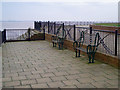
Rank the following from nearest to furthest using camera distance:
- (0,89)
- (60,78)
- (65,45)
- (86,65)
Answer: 1. (0,89)
2. (60,78)
3. (86,65)
4. (65,45)

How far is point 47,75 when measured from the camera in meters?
5.65

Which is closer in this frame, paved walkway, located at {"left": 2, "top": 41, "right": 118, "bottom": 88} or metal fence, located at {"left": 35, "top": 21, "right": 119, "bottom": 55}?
paved walkway, located at {"left": 2, "top": 41, "right": 118, "bottom": 88}

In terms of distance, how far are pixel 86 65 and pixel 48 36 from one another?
26.7 feet

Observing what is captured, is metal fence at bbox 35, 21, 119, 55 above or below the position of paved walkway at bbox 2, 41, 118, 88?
above

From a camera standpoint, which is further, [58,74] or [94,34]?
[94,34]

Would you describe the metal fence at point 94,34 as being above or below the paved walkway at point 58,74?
above

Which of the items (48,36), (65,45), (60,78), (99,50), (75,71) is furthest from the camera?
(48,36)

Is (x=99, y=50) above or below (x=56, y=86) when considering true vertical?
above

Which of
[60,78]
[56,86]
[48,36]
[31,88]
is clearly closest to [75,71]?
[60,78]

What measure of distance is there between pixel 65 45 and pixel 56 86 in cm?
649

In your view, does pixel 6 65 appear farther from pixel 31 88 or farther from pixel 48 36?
pixel 48 36

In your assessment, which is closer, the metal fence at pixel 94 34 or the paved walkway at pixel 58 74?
the paved walkway at pixel 58 74

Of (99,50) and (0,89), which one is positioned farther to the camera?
(99,50)

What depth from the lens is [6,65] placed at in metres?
6.97
